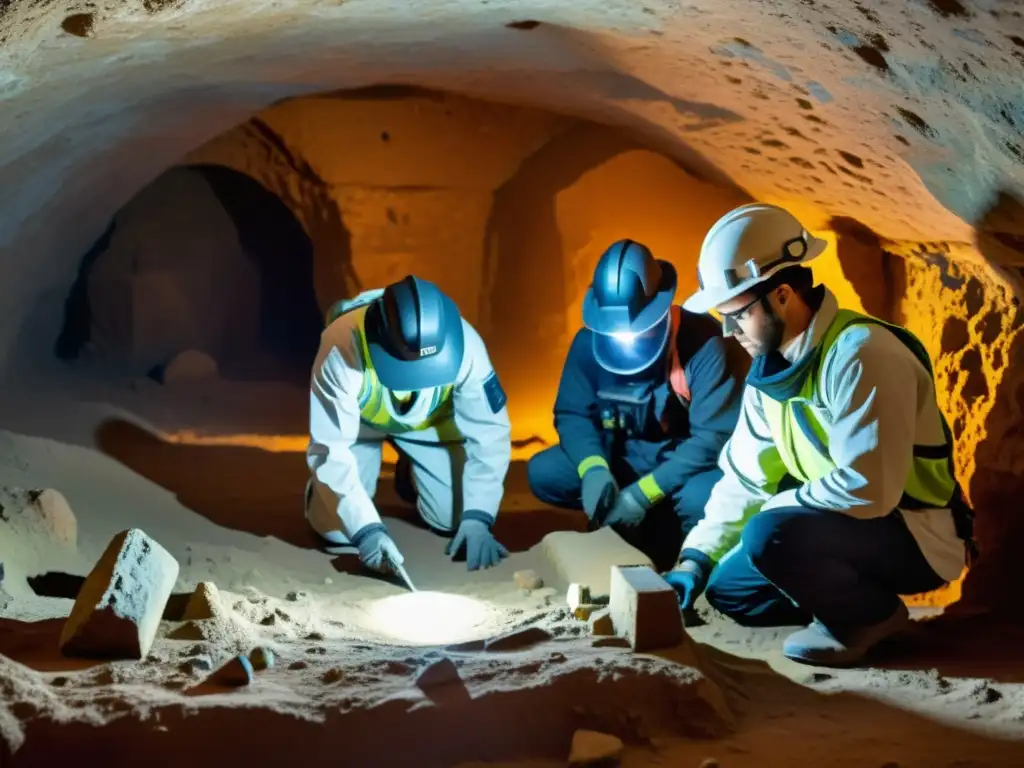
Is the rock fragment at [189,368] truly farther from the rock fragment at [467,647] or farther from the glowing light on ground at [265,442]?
the rock fragment at [467,647]

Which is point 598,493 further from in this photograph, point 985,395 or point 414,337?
point 985,395

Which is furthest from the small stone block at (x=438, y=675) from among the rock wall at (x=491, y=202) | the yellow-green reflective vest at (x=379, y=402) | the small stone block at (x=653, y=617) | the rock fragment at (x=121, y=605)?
the rock wall at (x=491, y=202)

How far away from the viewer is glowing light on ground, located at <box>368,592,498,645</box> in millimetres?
3193

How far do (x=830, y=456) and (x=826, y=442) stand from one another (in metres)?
0.04

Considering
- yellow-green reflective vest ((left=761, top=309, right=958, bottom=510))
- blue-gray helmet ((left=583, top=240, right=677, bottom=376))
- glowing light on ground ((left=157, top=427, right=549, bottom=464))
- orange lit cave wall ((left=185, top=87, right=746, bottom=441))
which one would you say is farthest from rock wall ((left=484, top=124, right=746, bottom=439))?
yellow-green reflective vest ((left=761, top=309, right=958, bottom=510))

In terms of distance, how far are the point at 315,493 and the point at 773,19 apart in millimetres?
2801

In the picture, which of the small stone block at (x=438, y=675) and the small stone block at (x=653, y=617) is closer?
the small stone block at (x=438, y=675)

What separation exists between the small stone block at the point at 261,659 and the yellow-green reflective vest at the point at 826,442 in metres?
1.62

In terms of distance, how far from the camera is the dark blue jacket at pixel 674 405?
391cm

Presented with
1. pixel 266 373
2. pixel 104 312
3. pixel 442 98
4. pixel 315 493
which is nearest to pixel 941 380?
pixel 315 493

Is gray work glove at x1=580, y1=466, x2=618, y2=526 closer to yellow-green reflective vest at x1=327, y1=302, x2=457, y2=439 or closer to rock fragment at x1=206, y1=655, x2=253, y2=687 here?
yellow-green reflective vest at x1=327, y1=302, x2=457, y2=439

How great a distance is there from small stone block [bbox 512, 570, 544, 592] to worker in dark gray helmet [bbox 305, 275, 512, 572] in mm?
287

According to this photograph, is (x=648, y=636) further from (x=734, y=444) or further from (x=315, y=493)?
(x=315, y=493)

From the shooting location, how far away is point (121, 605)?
242 cm
